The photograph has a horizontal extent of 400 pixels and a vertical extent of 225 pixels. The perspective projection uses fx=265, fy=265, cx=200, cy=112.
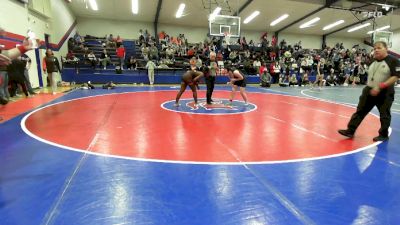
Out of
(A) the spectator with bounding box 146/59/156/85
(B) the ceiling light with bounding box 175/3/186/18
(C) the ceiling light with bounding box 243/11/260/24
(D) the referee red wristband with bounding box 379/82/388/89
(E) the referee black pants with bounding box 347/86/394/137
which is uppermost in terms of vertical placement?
(B) the ceiling light with bounding box 175/3/186/18

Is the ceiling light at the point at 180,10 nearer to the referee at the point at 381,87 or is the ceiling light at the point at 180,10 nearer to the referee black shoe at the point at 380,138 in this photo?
the referee at the point at 381,87

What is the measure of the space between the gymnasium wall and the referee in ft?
43.3

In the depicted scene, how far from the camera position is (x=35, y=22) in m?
14.9

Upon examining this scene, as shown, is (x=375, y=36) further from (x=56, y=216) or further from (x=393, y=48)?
(x=56, y=216)

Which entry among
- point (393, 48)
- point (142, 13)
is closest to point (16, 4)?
point (142, 13)

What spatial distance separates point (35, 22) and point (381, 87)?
657 inches

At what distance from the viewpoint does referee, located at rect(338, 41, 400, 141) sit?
4969mm

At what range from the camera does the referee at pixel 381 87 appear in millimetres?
4969

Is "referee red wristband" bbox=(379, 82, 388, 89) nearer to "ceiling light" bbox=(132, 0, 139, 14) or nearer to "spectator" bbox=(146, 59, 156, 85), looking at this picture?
"spectator" bbox=(146, 59, 156, 85)

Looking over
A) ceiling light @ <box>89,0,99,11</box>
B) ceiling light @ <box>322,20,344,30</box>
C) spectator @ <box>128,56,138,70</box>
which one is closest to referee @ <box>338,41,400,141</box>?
spectator @ <box>128,56,138,70</box>

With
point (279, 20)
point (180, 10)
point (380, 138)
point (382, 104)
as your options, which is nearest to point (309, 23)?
point (279, 20)

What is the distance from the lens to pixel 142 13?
2470 centimetres

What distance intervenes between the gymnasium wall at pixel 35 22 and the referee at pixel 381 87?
13.2m

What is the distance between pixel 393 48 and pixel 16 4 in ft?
122
